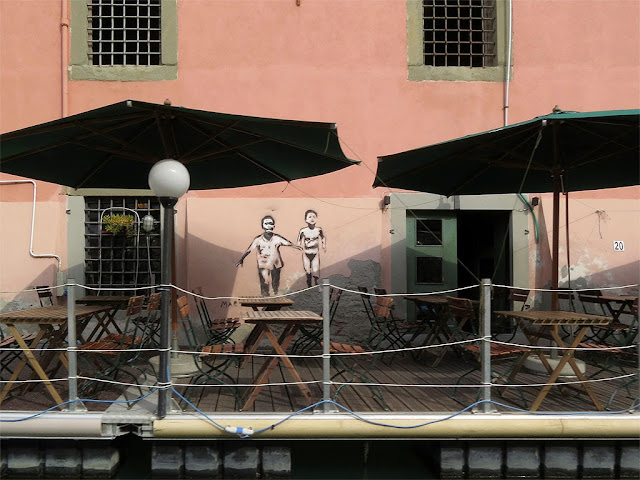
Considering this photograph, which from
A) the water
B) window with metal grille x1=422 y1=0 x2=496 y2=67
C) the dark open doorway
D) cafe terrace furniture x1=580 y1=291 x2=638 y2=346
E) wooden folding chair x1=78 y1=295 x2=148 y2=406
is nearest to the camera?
the water

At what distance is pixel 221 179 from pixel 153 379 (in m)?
2.51

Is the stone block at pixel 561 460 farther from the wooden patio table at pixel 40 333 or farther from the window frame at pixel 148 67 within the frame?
the window frame at pixel 148 67

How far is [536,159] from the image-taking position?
5.51m

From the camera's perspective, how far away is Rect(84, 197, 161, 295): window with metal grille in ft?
23.6

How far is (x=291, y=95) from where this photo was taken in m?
7.24

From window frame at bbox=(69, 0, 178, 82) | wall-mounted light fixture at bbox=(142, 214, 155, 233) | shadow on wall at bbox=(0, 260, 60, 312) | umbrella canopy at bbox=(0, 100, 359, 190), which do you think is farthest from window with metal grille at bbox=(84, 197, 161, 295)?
window frame at bbox=(69, 0, 178, 82)

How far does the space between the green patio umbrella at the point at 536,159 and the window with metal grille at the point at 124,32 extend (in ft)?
13.7

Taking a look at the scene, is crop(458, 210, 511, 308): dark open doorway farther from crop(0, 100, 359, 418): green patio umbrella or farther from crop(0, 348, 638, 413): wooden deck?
crop(0, 100, 359, 418): green patio umbrella

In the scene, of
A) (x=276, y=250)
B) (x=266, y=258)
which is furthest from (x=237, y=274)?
(x=276, y=250)

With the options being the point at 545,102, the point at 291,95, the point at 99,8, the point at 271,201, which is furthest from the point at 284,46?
the point at 545,102

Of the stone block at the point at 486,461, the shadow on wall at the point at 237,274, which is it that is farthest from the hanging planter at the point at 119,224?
the stone block at the point at 486,461

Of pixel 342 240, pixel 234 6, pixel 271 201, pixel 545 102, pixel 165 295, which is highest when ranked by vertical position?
pixel 234 6

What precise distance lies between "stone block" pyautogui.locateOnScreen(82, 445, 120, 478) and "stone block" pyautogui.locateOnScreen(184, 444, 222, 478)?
615 mm

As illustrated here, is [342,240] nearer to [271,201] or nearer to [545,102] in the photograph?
[271,201]
